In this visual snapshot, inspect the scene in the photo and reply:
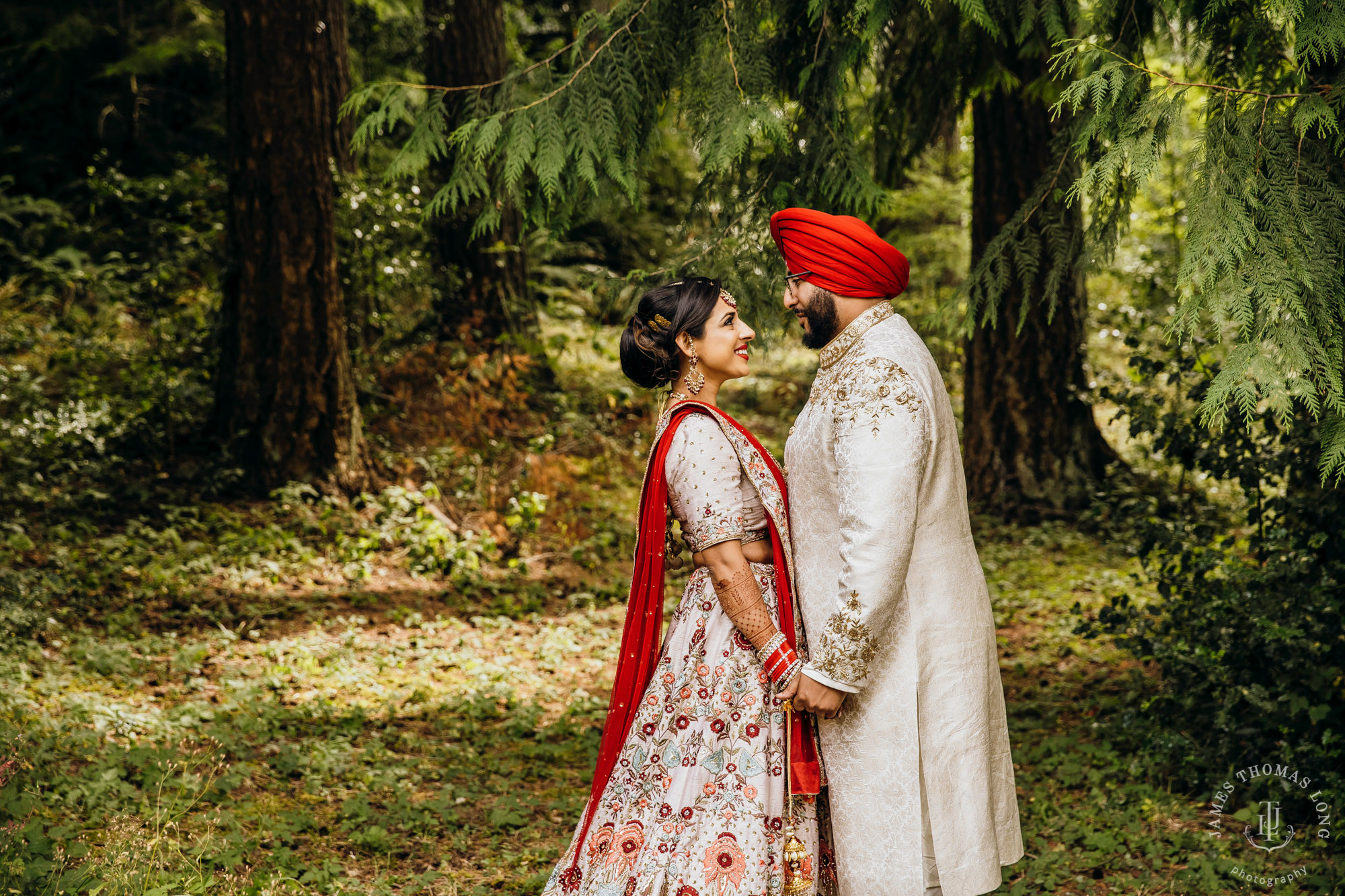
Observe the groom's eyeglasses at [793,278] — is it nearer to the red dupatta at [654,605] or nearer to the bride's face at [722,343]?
the bride's face at [722,343]

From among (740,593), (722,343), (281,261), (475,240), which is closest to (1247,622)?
(740,593)

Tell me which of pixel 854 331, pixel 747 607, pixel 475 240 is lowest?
pixel 747 607

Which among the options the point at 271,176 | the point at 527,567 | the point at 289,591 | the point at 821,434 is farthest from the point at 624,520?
the point at 821,434

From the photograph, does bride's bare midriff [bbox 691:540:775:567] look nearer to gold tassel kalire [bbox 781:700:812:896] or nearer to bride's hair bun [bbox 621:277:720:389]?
gold tassel kalire [bbox 781:700:812:896]

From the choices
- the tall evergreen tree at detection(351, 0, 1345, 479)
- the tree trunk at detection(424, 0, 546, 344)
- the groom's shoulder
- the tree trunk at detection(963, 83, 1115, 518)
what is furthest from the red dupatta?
the tree trunk at detection(424, 0, 546, 344)

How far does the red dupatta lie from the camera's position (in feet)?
8.62

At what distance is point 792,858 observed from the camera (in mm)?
2559

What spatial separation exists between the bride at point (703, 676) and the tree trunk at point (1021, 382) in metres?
5.53

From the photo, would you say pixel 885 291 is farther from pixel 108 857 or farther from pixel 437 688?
pixel 437 688

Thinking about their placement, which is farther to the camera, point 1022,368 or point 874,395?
point 1022,368

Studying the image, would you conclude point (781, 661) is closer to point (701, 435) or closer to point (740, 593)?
point (740, 593)

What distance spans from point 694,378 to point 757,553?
0.53 meters

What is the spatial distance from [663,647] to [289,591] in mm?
4402

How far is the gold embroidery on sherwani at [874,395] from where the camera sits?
2.39 m
